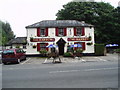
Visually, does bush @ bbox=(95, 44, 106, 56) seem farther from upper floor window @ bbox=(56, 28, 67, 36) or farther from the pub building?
upper floor window @ bbox=(56, 28, 67, 36)

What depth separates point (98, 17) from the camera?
40.2 metres

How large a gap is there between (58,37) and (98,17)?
15758 millimetres

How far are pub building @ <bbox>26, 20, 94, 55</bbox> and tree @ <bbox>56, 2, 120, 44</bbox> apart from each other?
33.8ft

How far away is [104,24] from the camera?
131ft

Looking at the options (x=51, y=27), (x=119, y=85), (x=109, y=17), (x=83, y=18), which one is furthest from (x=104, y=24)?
(x=119, y=85)

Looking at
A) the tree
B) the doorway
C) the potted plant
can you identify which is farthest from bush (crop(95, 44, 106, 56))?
the tree

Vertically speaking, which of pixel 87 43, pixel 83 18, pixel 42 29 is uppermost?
pixel 83 18

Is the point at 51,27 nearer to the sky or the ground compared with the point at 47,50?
nearer to the sky

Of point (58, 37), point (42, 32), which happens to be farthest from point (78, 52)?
point (42, 32)

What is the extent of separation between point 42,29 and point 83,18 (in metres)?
14.7

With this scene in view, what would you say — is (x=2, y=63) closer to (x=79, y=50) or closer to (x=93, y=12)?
(x=79, y=50)

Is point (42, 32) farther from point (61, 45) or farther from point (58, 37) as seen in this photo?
point (61, 45)

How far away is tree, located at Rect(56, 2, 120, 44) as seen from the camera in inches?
1549

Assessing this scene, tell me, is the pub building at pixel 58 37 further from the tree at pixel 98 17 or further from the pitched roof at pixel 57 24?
the tree at pixel 98 17
